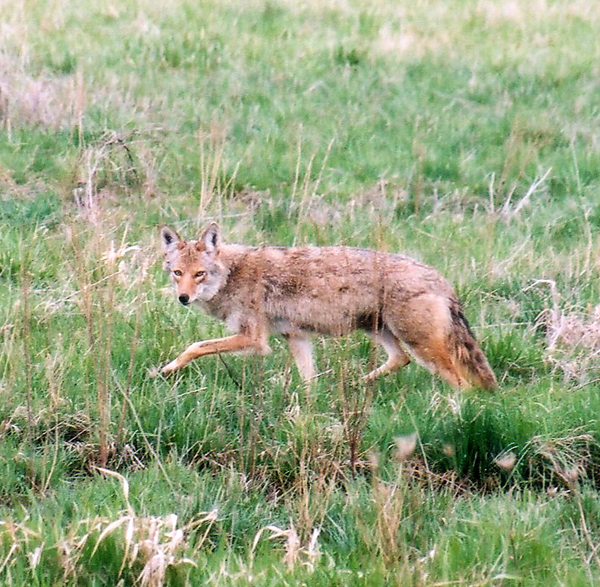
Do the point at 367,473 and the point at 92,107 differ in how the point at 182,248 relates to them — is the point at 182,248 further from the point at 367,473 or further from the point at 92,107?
the point at 92,107

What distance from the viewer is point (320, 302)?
23.9 ft

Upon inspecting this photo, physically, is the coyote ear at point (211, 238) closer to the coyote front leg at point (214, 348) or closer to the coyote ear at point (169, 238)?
the coyote ear at point (169, 238)

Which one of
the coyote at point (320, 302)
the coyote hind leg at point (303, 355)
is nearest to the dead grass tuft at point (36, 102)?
the coyote at point (320, 302)

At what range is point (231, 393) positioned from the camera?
619 cm

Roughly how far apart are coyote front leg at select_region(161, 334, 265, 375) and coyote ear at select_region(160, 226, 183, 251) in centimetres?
84

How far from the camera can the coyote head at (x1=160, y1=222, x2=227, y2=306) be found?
738 cm

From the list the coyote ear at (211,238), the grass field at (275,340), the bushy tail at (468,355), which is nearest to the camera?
the grass field at (275,340)

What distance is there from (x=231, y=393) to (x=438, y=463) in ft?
4.16

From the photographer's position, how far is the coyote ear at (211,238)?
7550mm

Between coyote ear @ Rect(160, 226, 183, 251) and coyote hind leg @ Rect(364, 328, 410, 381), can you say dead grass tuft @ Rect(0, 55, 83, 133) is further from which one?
coyote hind leg @ Rect(364, 328, 410, 381)

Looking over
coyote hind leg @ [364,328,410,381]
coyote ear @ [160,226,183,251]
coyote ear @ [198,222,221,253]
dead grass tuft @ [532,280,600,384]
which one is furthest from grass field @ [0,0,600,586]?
coyote ear @ [198,222,221,253]

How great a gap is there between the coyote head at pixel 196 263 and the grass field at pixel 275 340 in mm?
233

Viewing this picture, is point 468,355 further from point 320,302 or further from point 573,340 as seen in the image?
point 320,302

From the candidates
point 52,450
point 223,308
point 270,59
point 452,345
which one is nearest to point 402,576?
point 52,450
